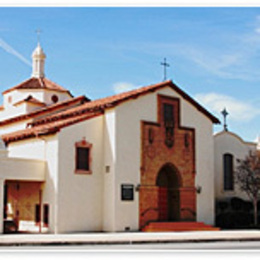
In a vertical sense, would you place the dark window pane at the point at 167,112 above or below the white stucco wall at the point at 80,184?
above

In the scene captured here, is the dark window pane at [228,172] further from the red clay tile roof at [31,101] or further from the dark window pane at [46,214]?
the red clay tile roof at [31,101]

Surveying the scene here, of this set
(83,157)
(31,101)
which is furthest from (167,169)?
(31,101)

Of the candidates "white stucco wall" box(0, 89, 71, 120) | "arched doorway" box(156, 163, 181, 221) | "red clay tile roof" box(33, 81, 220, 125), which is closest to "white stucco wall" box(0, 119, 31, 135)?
"white stucco wall" box(0, 89, 71, 120)

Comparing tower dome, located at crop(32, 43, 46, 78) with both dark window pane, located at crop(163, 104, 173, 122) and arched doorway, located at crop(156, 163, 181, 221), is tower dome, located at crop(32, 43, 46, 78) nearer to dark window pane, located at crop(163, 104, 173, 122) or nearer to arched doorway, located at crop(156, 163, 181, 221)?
dark window pane, located at crop(163, 104, 173, 122)

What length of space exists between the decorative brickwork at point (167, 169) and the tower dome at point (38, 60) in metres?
13.9

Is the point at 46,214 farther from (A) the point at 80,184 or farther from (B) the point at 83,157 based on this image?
(B) the point at 83,157

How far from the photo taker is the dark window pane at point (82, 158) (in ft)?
88.9

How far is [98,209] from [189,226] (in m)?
5.33

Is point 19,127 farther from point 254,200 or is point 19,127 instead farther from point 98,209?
point 254,200

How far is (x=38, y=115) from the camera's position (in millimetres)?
33875

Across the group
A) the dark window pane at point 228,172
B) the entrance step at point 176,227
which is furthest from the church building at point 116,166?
the dark window pane at point 228,172

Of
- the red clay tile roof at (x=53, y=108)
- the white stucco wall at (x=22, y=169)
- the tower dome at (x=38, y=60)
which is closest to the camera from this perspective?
the white stucco wall at (x=22, y=169)

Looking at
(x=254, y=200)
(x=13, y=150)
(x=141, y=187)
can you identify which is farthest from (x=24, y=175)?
(x=254, y=200)

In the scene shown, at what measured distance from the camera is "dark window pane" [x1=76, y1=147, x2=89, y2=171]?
88.9 feet
